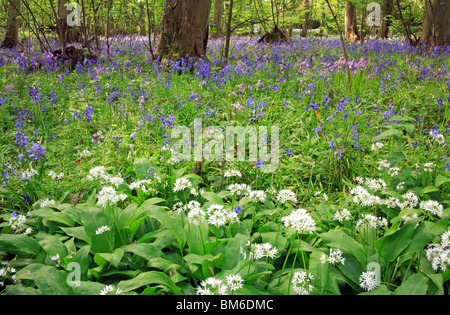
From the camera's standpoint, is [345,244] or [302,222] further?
[345,244]

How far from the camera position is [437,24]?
26.8 ft

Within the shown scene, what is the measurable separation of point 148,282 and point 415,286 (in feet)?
4.09

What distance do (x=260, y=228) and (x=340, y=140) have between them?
4.32 ft

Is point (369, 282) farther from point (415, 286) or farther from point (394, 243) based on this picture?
point (394, 243)

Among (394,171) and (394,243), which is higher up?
(394,171)

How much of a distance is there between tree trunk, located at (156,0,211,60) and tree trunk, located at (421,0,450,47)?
19.5 ft

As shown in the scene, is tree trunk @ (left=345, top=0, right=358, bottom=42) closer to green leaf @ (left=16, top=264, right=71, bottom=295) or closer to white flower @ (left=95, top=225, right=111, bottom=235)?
white flower @ (left=95, top=225, right=111, bottom=235)

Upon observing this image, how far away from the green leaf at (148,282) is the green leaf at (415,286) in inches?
41.6

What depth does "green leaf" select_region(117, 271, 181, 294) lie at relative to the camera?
4.78 ft

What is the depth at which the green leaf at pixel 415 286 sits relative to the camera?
1.41 meters

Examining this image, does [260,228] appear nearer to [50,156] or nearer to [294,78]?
[50,156]

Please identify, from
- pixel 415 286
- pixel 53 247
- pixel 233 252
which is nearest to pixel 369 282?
pixel 415 286
